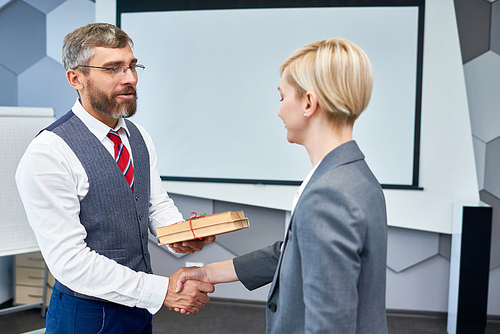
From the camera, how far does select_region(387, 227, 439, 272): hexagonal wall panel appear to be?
2.74m

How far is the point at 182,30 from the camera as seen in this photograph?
2.82 meters

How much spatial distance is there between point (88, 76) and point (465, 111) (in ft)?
7.71

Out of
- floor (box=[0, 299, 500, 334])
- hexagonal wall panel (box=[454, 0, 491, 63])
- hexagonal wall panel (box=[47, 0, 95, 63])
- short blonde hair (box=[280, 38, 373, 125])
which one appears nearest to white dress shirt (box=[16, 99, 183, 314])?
short blonde hair (box=[280, 38, 373, 125])

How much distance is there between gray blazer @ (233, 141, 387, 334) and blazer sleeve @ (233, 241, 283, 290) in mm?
257

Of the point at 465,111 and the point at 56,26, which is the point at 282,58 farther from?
the point at 56,26

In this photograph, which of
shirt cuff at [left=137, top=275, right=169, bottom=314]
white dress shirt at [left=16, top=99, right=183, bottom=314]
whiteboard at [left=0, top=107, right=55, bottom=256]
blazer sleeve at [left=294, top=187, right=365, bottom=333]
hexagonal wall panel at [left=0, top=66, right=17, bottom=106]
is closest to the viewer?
blazer sleeve at [left=294, top=187, right=365, bottom=333]

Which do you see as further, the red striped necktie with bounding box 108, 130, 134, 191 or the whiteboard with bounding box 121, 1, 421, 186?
the whiteboard with bounding box 121, 1, 421, 186

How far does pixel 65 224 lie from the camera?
1126 mm

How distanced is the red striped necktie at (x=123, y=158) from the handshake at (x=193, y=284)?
0.36m

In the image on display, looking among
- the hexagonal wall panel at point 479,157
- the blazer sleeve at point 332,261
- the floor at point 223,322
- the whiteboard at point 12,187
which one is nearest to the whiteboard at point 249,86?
the hexagonal wall panel at point 479,157

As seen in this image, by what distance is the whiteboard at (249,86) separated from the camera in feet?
8.62

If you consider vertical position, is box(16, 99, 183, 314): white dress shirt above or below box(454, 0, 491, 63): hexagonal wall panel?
below

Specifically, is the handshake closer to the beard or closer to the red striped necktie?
the red striped necktie

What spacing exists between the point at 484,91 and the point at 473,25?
45cm
